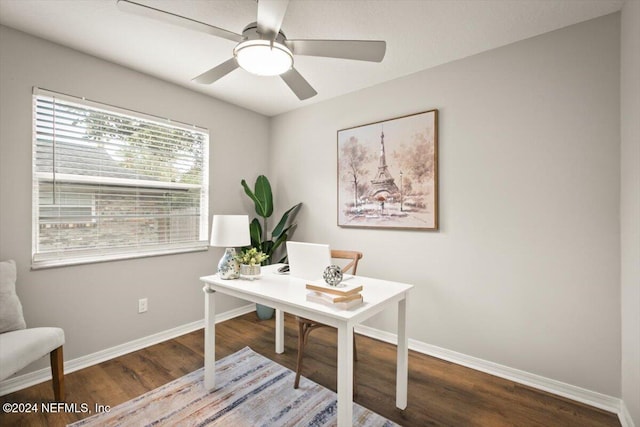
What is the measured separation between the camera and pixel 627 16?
169 centimetres

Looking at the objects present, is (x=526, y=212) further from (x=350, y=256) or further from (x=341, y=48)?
(x=341, y=48)

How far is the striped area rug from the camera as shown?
5.66ft

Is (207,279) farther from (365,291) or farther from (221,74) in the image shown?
(221,74)

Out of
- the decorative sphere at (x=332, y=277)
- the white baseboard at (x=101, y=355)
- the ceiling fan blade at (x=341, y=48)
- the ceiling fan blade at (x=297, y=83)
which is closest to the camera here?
the ceiling fan blade at (x=341, y=48)

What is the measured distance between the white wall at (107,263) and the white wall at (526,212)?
188 centimetres

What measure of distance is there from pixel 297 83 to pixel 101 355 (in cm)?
266

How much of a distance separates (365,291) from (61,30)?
2.74m

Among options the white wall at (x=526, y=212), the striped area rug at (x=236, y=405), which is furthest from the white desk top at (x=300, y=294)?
the white wall at (x=526, y=212)

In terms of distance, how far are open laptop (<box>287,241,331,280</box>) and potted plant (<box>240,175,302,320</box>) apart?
1407 millimetres

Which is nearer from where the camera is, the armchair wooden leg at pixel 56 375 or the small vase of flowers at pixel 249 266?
the armchair wooden leg at pixel 56 375

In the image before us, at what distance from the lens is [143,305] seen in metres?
2.68

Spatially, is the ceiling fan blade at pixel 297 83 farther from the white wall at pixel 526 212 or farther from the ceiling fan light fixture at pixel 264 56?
the white wall at pixel 526 212

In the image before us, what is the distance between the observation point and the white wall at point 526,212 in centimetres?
187

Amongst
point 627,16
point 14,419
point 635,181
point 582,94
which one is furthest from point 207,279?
point 627,16
